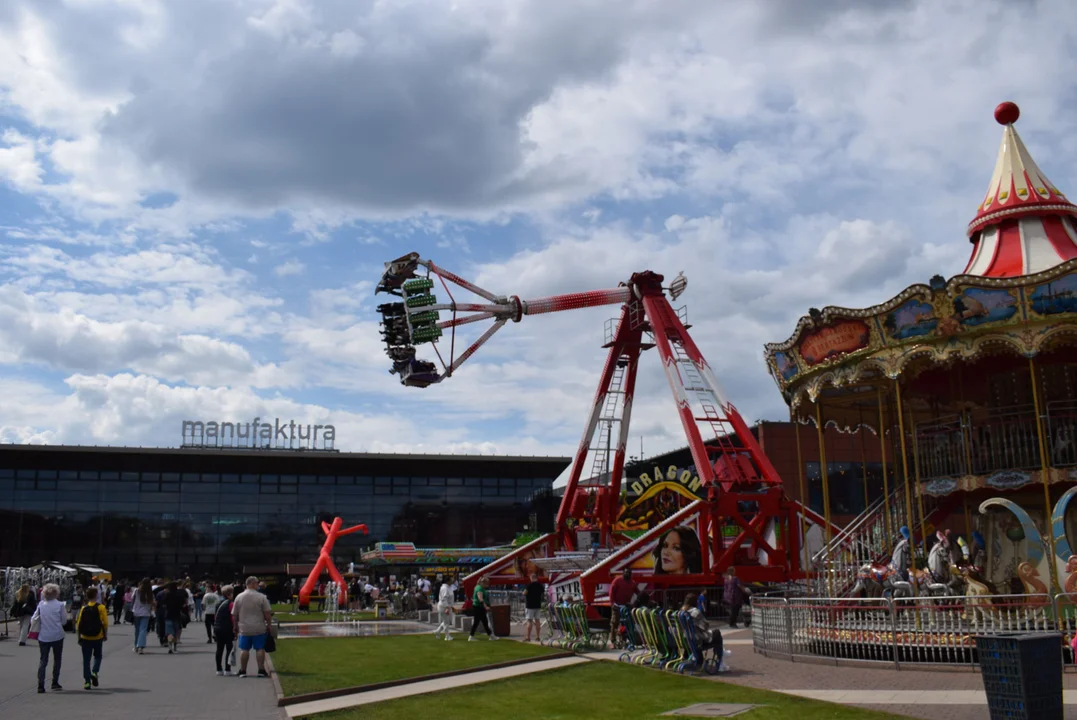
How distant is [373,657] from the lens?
18.5 meters

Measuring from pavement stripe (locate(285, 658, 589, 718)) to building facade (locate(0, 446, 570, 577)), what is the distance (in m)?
46.5

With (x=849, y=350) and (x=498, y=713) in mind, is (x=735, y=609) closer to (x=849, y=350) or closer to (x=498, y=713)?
(x=849, y=350)

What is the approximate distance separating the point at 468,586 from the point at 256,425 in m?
32.9

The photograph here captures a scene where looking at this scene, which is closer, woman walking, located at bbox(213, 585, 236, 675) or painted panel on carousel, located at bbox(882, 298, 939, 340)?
woman walking, located at bbox(213, 585, 236, 675)

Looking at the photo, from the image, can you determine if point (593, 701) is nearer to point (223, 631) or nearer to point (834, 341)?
point (223, 631)

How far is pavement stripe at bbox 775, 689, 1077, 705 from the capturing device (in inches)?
443

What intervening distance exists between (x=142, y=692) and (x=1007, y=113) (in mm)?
20979

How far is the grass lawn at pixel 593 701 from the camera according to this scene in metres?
10.9

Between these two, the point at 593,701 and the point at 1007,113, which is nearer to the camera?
the point at 593,701

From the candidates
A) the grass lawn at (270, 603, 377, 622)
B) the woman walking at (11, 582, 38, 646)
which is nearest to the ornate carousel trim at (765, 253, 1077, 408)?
the woman walking at (11, 582, 38, 646)

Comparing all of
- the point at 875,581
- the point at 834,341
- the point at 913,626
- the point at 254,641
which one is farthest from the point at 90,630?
the point at 834,341

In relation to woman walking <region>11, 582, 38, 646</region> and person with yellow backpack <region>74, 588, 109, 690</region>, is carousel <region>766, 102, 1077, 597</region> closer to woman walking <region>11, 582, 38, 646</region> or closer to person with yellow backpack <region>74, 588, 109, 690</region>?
person with yellow backpack <region>74, 588, 109, 690</region>

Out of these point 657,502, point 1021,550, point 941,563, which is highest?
point 657,502

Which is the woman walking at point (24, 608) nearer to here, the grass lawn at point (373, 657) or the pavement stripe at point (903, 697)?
the grass lawn at point (373, 657)
